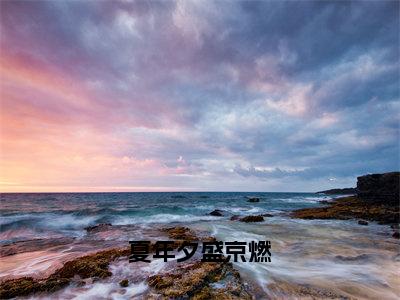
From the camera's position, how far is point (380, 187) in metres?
44.1

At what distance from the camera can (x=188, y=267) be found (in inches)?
375

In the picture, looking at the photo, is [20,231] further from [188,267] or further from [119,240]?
[188,267]

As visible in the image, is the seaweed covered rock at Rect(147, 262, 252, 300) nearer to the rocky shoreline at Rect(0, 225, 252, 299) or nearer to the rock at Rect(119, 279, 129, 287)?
the rocky shoreline at Rect(0, 225, 252, 299)

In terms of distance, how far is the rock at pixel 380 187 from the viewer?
4009 centimetres

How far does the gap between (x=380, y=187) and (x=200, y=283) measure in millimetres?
46618

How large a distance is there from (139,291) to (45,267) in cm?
520

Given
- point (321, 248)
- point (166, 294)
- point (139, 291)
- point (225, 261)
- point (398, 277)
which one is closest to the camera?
point (166, 294)

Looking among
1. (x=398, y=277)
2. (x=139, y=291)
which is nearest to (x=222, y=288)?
(x=139, y=291)

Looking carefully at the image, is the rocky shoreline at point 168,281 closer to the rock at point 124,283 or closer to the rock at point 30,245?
the rock at point 124,283

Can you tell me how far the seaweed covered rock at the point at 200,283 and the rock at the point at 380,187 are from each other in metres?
38.5

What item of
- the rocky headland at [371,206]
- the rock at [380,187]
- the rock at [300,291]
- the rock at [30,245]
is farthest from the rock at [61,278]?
the rock at [380,187]

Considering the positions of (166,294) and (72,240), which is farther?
(72,240)

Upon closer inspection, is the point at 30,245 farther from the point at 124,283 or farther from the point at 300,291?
the point at 300,291

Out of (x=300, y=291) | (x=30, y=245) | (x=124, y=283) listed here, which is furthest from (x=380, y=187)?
(x=30, y=245)
